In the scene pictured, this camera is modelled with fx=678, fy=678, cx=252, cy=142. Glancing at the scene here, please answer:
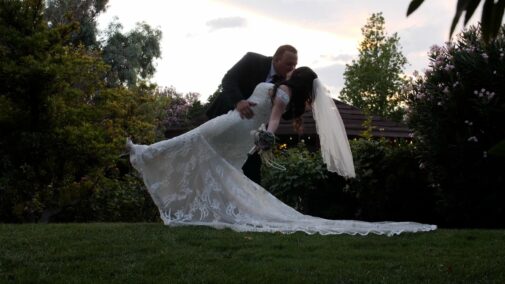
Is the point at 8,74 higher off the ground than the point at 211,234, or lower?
higher

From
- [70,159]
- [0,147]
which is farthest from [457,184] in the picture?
[0,147]

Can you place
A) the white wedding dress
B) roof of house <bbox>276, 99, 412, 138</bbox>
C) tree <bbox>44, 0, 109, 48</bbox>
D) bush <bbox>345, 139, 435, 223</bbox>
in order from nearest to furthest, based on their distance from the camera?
the white wedding dress, bush <bbox>345, 139, 435, 223</bbox>, roof of house <bbox>276, 99, 412, 138</bbox>, tree <bbox>44, 0, 109, 48</bbox>

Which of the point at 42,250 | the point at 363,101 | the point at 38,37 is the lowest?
the point at 42,250

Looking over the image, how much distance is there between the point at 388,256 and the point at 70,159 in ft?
22.4

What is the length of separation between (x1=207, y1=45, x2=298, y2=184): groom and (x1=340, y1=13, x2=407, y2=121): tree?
2572cm

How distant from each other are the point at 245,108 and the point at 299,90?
62cm

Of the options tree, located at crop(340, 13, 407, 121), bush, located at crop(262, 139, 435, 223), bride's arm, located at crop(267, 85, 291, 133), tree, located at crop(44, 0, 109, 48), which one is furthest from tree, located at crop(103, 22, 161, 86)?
bride's arm, located at crop(267, 85, 291, 133)

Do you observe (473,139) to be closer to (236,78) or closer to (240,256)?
(236,78)

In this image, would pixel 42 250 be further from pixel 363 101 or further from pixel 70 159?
pixel 363 101

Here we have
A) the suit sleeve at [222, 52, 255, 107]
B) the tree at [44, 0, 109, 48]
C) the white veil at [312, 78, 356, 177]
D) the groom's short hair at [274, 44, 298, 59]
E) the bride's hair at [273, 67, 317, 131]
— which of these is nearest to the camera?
the bride's hair at [273, 67, 317, 131]

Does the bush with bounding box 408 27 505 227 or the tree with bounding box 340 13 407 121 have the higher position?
the tree with bounding box 340 13 407 121

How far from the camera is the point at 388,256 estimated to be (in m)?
5.02

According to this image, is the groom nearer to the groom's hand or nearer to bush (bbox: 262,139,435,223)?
the groom's hand

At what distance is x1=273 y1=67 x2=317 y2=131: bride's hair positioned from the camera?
7308 mm
